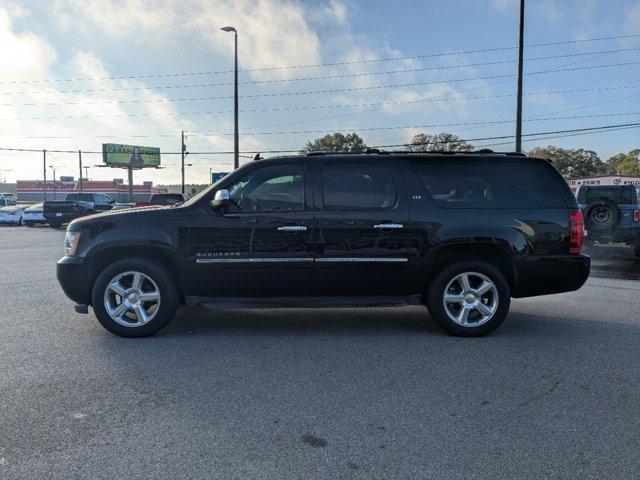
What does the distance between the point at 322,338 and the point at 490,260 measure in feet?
6.63

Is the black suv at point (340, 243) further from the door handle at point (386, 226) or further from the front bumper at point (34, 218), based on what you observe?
the front bumper at point (34, 218)

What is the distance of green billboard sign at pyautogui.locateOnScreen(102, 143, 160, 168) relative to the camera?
7050cm

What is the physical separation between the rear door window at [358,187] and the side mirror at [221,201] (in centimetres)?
99

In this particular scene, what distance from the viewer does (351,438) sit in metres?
3.28

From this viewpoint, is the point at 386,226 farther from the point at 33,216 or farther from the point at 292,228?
the point at 33,216

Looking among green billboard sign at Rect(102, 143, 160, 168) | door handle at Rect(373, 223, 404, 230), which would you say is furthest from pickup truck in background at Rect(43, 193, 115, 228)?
green billboard sign at Rect(102, 143, 160, 168)

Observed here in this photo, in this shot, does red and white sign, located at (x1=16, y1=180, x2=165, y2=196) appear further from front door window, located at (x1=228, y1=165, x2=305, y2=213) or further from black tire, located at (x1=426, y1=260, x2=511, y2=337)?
black tire, located at (x1=426, y1=260, x2=511, y2=337)

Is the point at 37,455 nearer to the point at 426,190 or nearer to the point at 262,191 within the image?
the point at 262,191

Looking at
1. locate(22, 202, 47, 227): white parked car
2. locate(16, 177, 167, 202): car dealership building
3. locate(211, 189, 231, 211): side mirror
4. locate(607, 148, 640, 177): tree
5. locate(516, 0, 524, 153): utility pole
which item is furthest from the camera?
locate(16, 177, 167, 202): car dealership building

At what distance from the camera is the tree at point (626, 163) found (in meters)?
76.8

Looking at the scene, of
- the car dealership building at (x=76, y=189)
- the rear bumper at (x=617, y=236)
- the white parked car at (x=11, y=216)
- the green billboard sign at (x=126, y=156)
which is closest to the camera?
the rear bumper at (x=617, y=236)

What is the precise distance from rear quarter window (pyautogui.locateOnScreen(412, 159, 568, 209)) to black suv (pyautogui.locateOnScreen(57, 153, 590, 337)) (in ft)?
0.04

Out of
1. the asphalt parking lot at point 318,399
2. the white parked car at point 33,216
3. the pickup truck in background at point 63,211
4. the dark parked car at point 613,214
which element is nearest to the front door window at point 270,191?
the asphalt parking lot at point 318,399

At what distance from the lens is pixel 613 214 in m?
13.2
